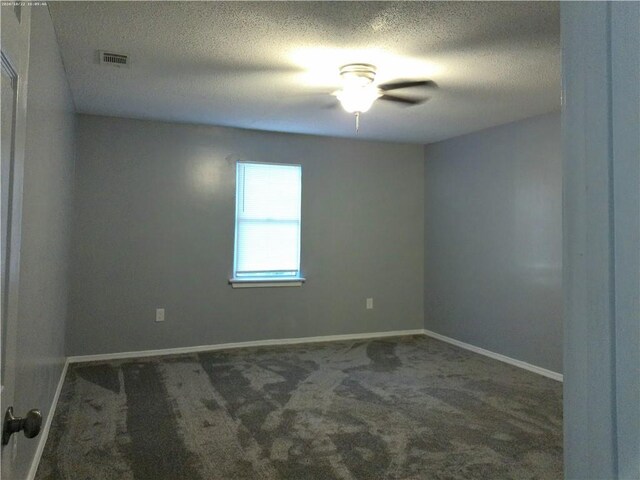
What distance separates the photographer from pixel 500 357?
15.1 ft

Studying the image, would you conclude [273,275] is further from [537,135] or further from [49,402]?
[537,135]

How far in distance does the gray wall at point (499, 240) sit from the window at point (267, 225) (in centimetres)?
178

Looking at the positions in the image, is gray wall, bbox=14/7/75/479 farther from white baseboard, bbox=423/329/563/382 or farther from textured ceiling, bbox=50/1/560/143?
white baseboard, bbox=423/329/563/382

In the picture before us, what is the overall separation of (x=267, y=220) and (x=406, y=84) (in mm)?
2381

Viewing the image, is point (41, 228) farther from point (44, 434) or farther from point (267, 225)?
point (267, 225)

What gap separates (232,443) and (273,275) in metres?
2.62

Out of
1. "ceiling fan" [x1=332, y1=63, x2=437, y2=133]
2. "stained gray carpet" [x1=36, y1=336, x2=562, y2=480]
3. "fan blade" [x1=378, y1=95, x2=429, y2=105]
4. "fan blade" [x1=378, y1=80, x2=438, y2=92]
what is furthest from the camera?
"fan blade" [x1=378, y1=95, x2=429, y2=105]

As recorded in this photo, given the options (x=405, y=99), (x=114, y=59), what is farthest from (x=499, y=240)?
(x=114, y=59)

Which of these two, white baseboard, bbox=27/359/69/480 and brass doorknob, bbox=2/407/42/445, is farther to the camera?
white baseboard, bbox=27/359/69/480

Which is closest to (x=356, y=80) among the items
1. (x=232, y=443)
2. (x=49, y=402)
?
(x=232, y=443)

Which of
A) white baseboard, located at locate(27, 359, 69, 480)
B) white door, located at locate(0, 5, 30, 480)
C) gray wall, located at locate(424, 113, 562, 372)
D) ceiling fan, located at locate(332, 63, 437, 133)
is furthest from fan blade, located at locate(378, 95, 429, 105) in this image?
white baseboard, located at locate(27, 359, 69, 480)

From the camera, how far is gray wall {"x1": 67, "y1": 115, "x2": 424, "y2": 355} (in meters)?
4.45

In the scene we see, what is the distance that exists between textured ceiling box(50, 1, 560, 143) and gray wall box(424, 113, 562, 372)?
1.60 feet

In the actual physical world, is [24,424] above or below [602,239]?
below
